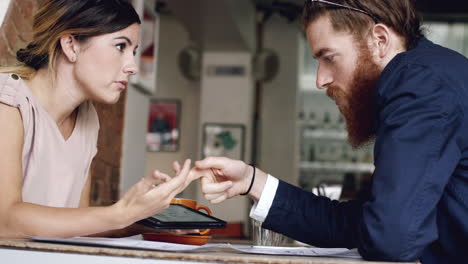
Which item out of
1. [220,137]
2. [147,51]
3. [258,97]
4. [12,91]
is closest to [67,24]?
[12,91]

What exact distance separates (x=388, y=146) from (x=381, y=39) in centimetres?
42

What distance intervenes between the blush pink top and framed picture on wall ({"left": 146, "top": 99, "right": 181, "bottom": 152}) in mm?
6027

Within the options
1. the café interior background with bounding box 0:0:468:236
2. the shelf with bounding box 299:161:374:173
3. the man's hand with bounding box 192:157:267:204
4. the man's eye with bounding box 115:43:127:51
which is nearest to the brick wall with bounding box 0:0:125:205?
the man's eye with bounding box 115:43:127:51

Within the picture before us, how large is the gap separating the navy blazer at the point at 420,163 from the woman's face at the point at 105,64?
0.71 metres

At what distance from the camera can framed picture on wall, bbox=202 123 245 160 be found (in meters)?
7.11

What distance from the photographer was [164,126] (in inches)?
306

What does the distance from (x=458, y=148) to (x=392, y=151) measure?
0.16 meters

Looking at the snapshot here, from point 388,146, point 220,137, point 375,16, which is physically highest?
point 375,16

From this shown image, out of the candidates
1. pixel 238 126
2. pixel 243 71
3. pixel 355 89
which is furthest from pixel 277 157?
pixel 355 89

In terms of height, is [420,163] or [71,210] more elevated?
[420,163]

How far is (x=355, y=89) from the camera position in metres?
1.43

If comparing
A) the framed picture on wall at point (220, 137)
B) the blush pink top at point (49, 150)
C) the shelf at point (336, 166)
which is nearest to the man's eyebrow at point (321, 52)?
the blush pink top at point (49, 150)

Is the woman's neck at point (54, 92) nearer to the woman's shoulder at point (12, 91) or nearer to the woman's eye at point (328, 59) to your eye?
the woman's shoulder at point (12, 91)

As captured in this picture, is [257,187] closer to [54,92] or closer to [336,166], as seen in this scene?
[54,92]
